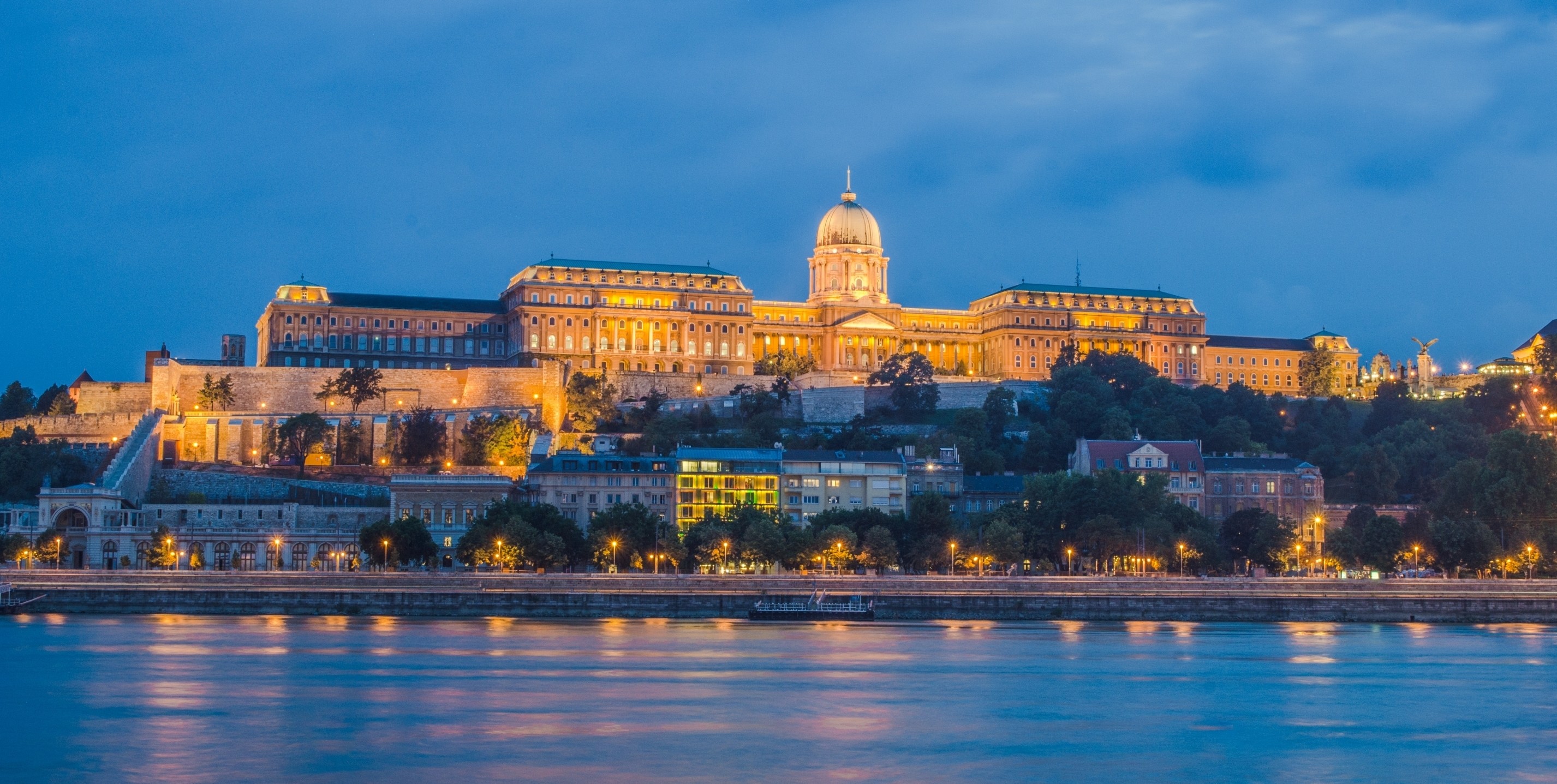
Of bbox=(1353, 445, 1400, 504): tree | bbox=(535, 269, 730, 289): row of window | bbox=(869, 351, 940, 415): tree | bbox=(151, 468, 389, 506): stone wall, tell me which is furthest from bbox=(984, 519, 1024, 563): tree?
bbox=(535, 269, 730, 289): row of window

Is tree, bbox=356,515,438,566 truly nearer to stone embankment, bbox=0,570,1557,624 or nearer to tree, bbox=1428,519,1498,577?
stone embankment, bbox=0,570,1557,624

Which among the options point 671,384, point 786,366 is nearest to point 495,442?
point 671,384

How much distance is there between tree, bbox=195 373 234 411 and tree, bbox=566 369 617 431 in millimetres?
20397

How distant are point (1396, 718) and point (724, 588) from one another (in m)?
34.4

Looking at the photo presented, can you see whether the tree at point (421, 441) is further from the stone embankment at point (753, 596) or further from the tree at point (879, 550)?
the tree at point (879, 550)

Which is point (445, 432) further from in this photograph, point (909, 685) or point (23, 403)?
point (909, 685)

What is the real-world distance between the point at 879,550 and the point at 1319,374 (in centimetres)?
7325

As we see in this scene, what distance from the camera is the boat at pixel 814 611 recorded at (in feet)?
228

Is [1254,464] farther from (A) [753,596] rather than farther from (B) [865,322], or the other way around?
(B) [865,322]

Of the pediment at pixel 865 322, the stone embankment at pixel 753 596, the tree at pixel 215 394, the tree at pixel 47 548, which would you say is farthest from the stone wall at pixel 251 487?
the pediment at pixel 865 322

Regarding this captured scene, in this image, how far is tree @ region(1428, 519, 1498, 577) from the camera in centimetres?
7762

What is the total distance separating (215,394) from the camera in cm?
10900

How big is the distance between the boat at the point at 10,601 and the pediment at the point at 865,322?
79491mm

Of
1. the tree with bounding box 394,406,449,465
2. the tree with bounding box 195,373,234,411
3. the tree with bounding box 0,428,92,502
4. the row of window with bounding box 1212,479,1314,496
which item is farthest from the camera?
the tree with bounding box 195,373,234,411
